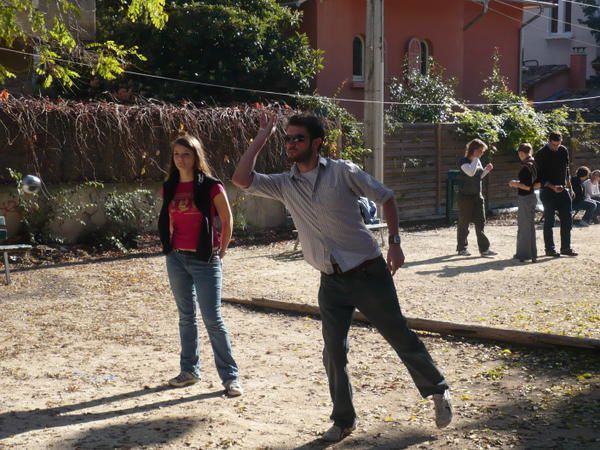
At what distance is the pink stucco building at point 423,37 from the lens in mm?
23438

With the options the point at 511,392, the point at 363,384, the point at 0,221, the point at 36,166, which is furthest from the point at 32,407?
the point at 36,166

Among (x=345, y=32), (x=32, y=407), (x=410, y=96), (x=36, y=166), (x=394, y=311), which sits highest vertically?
(x=345, y=32)

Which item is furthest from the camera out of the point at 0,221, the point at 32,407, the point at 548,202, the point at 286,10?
the point at 286,10

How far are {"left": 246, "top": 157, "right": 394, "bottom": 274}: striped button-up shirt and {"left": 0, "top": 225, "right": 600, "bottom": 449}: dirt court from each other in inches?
43.6

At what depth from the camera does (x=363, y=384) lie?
6.89 metres

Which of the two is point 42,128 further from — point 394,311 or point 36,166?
point 394,311

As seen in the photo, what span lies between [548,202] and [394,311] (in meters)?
8.89

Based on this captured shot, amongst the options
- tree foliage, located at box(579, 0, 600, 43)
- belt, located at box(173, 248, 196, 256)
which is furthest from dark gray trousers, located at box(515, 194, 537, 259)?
tree foliage, located at box(579, 0, 600, 43)

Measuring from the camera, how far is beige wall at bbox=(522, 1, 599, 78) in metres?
38.2

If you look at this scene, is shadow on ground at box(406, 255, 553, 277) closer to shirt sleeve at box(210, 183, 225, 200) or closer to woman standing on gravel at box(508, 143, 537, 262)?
woman standing on gravel at box(508, 143, 537, 262)

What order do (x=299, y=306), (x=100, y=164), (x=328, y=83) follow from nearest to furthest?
(x=299, y=306) → (x=100, y=164) → (x=328, y=83)

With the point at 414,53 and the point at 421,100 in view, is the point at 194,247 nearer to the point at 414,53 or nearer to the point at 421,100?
the point at 421,100

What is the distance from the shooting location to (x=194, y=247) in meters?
6.68

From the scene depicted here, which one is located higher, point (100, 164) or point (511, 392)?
point (100, 164)
